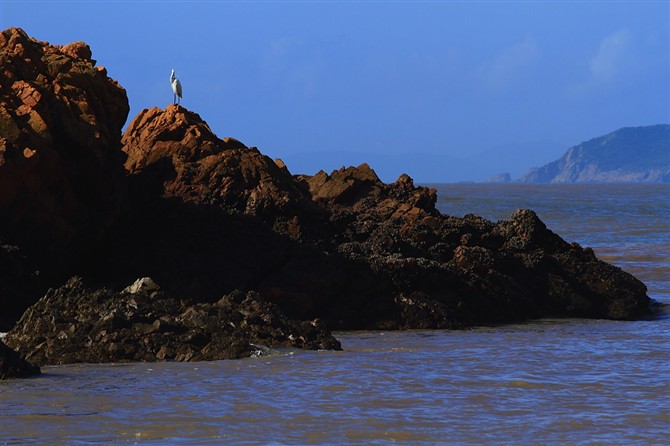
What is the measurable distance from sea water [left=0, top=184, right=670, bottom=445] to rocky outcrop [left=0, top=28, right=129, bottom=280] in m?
2.94

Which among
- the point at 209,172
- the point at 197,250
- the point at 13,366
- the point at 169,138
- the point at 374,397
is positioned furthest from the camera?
the point at 169,138

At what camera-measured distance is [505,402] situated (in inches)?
316

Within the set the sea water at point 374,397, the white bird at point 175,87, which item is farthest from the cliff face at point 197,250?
the white bird at point 175,87

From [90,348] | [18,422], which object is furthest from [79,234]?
[18,422]

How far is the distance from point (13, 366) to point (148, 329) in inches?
56.2

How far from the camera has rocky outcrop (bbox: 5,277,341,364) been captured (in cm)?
942

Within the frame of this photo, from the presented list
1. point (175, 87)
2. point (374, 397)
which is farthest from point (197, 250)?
point (175, 87)

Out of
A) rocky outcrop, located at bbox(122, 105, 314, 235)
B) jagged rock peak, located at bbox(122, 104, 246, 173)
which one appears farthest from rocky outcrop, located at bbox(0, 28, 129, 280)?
jagged rock peak, located at bbox(122, 104, 246, 173)

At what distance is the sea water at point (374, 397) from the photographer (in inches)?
274

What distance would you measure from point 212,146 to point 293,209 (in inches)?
57.6

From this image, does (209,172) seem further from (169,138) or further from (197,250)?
(197,250)

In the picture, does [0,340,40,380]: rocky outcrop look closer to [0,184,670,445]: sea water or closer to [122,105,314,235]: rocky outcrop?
[0,184,670,445]: sea water

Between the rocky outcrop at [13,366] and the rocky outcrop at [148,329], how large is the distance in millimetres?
651

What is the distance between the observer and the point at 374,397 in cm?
809
